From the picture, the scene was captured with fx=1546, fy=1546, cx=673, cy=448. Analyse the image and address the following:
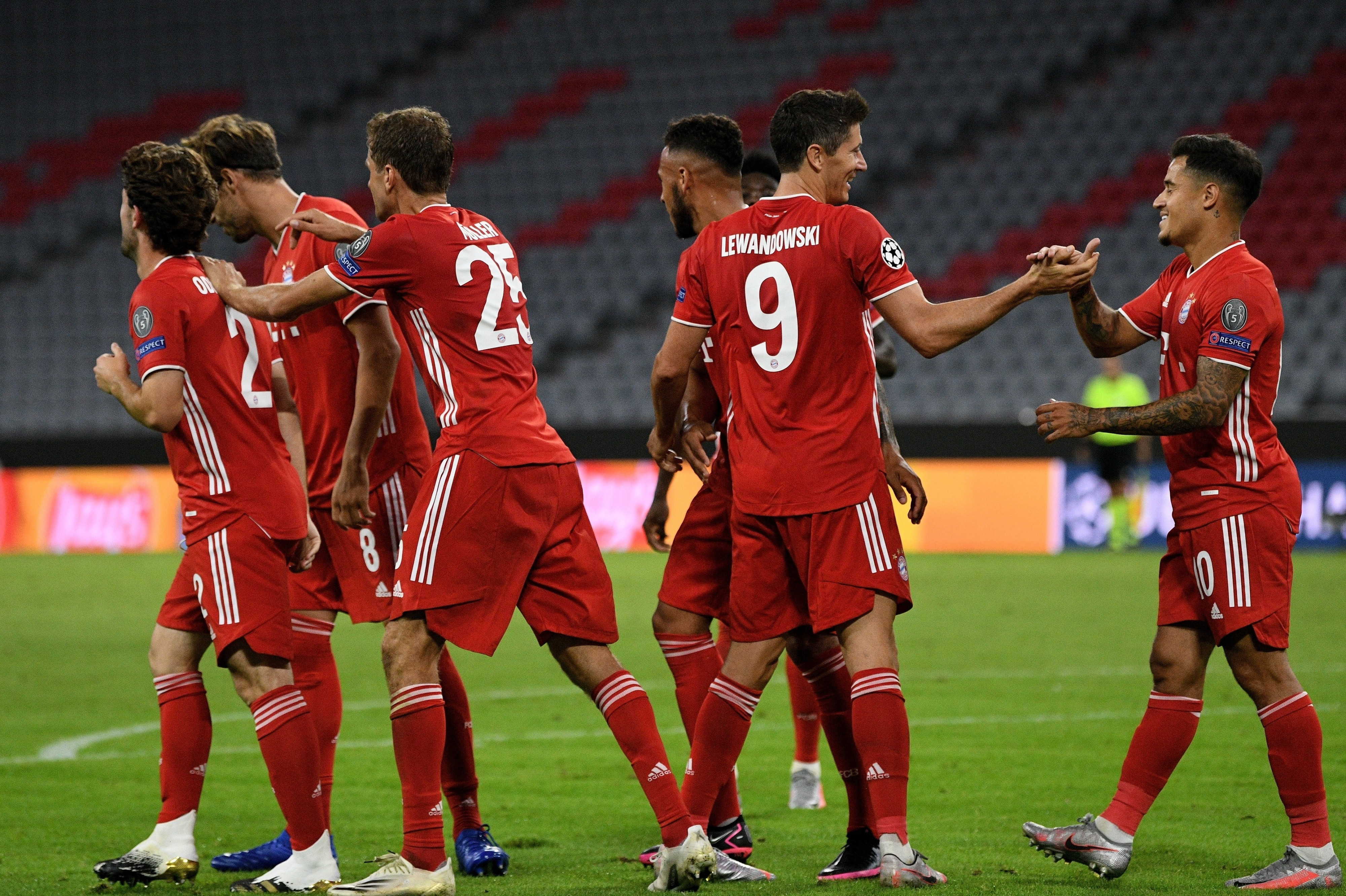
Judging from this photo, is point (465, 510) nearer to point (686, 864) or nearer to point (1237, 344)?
point (686, 864)

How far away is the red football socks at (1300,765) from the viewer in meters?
4.28

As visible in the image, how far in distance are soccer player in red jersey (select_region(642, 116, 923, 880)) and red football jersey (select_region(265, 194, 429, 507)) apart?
0.89 m

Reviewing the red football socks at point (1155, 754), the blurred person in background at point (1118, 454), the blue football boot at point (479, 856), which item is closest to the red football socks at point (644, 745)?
the blue football boot at point (479, 856)

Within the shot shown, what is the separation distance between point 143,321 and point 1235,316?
304 cm

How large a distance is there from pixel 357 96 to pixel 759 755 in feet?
77.0

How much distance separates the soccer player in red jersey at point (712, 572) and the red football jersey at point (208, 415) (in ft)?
3.91

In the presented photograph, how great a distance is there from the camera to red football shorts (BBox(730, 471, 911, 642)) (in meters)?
4.24

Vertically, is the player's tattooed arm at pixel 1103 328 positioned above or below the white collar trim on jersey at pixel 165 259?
below

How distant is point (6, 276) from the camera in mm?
26828

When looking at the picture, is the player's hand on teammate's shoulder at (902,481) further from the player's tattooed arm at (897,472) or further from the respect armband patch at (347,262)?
the respect armband patch at (347,262)

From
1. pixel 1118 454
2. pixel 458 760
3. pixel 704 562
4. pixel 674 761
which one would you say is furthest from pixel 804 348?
pixel 1118 454

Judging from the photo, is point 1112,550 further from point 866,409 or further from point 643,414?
point 866,409

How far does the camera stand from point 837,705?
15.6ft

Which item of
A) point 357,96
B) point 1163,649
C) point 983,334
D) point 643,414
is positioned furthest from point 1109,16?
point 1163,649
